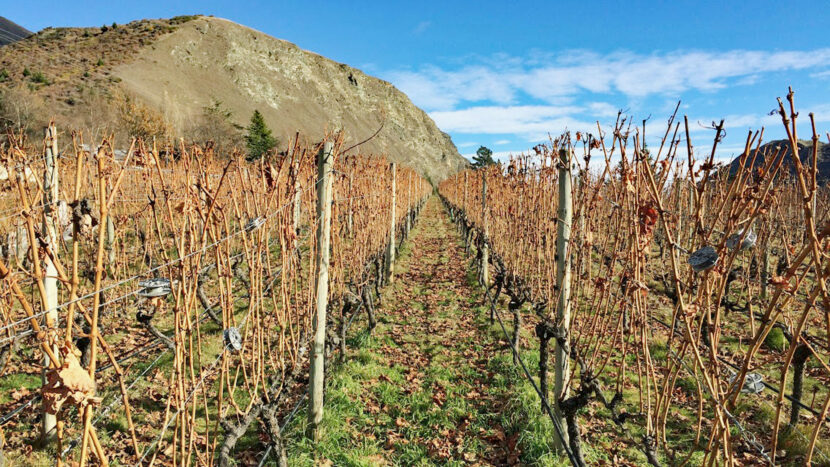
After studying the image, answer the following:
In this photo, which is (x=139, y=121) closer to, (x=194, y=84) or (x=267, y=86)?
(x=194, y=84)

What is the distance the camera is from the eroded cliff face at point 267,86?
50066mm

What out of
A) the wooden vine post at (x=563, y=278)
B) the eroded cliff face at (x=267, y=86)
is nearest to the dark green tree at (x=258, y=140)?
the eroded cliff face at (x=267, y=86)

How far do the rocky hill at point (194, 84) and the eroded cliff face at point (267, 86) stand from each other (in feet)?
0.66

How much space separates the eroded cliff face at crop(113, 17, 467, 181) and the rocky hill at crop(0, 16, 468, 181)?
20 cm

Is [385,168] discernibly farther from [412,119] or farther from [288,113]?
[412,119]

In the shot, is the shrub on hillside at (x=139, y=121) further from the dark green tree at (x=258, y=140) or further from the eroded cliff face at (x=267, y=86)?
the dark green tree at (x=258, y=140)

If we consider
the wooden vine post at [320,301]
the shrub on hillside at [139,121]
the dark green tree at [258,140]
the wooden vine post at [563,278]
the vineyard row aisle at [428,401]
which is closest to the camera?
the wooden vine post at [563,278]

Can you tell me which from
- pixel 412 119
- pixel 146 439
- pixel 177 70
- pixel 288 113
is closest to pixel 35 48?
pixel 177 70

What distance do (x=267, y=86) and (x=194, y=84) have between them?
12.6 m

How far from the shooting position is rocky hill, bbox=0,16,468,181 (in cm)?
3478

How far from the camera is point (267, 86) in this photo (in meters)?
65.6

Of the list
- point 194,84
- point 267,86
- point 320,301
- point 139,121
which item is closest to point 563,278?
point 320,301

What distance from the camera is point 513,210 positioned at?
283 inches

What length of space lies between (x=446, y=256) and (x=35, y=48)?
65.2 metres
